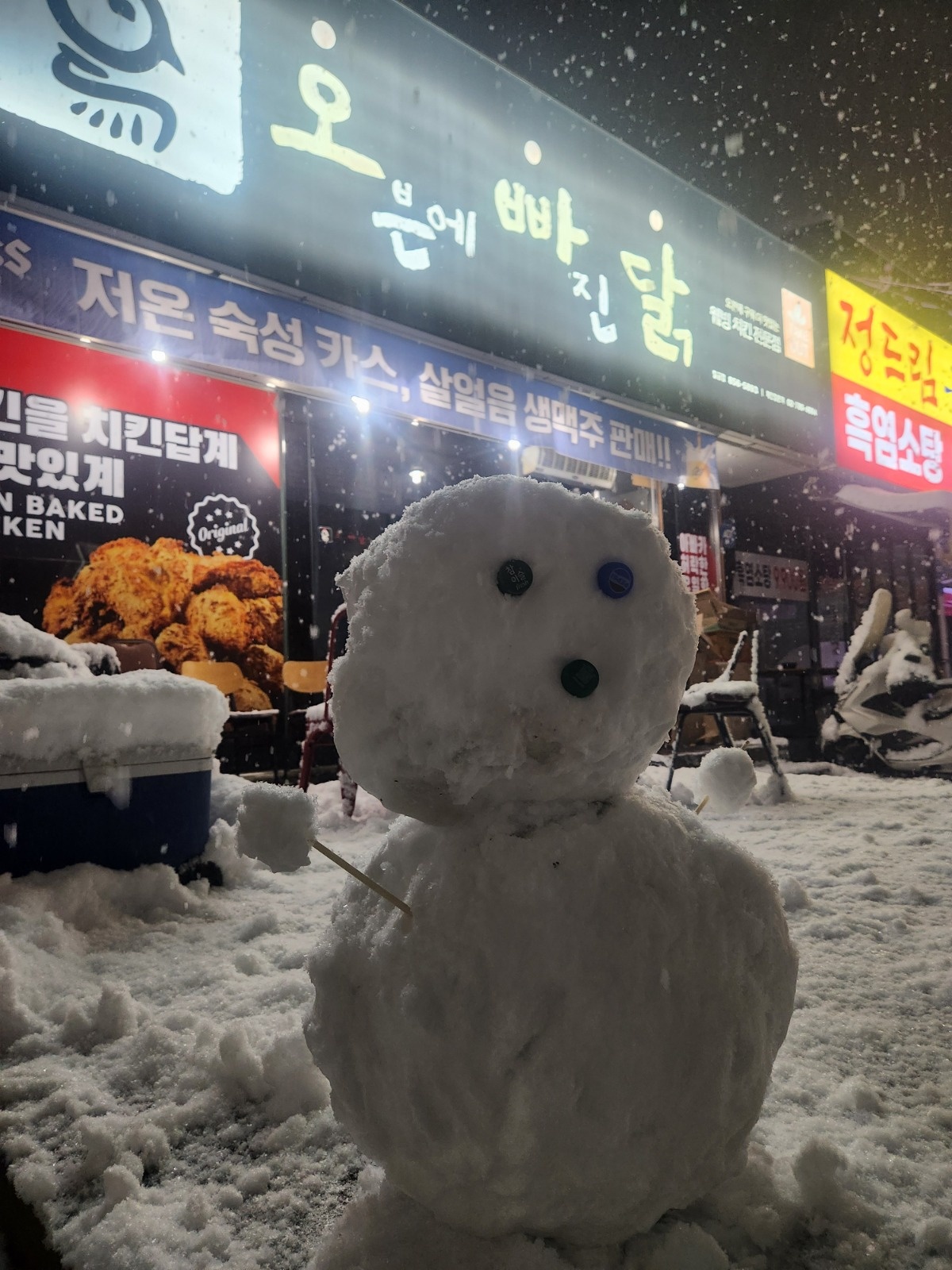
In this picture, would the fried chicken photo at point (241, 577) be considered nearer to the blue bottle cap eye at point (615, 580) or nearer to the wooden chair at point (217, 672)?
the wooden chair at point (217, 672)

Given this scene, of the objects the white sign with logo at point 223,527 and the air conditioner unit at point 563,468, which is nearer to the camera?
the white sign with logo at point 223,527

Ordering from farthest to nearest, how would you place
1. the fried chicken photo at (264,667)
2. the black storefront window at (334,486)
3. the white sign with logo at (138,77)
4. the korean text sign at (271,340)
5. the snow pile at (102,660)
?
the black storefront window at (334,486) < the fried chicken photo at (264,667) < the korean text sign at (271,340) < the white sign with logo at (138,77) < the snow pile at (102,660)

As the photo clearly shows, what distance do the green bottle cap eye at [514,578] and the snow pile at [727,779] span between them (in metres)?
0.73

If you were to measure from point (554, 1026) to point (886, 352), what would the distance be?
35.1 feet

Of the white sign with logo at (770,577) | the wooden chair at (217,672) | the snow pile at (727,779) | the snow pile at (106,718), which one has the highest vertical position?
the white sign with logo at (770,577)

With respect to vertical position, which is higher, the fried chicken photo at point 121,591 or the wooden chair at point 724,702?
the fried chicken photo at point 121,591

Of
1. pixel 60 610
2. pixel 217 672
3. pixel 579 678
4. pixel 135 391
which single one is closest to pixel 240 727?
pixel 217 672

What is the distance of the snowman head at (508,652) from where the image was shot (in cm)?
88

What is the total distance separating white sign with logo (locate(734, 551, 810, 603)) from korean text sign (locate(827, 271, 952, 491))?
5.47ft

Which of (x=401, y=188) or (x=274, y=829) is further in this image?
(x=401, y=188)

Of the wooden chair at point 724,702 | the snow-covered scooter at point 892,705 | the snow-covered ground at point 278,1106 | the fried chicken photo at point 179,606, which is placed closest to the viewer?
the snow-covered ground at point 278,1106

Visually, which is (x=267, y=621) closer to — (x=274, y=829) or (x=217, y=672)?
(x=217, y=672)

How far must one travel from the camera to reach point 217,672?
17.6ft

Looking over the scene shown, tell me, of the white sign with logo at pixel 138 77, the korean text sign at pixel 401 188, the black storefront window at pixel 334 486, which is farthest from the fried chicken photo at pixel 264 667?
the white sign with logo at pixel 138 77
